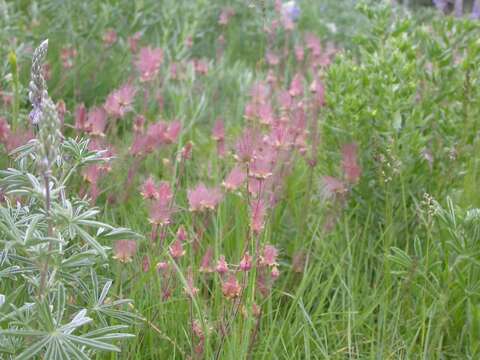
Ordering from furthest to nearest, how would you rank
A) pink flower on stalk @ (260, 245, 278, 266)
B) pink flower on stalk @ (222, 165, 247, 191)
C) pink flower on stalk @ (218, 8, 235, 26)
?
1. pink flower on stalk @ (218, 8, 235, 26)
2. pink flower on stalk @ (222, 165, 247, 191)
3. pink flower on stalk @ (260, 245, 278, 266)

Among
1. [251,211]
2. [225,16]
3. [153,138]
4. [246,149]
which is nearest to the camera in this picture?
[251,211]

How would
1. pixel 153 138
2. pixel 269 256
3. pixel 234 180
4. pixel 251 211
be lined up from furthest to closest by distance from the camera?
pixel 153 138, pixel 234 180, pixel 251 211, pixel 269 256

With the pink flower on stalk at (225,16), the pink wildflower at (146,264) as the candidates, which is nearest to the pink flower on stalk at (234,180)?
the pink wildflower at (146,264)

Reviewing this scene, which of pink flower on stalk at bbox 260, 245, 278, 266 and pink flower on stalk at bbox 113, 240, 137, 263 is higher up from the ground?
pink flower on stalk at bbox 260, 245, 278, 266

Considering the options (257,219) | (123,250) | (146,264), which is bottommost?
(146,264)

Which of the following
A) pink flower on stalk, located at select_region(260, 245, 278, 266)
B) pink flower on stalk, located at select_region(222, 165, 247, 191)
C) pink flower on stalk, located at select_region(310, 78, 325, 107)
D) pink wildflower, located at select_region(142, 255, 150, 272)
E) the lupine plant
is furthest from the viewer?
pink flower on stalk, located at select_region(310, 78, 325, 107)

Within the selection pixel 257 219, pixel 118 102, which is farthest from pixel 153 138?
pixel 257 219

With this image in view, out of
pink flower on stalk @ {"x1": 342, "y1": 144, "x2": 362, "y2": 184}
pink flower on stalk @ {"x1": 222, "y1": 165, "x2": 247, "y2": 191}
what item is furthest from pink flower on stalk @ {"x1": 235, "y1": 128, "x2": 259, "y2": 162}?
pink flower on stalk @ {"x1": 342, "y1": 144, "x2": 362, "y2": 184}

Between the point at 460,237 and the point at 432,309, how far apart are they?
0.25m

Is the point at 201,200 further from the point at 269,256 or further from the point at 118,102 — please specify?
the point at 118,102

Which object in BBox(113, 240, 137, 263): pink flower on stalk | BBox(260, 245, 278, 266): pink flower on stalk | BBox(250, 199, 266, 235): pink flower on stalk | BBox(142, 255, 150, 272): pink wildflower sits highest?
BBox(250, 199, 266, 235): pink flower on stalk

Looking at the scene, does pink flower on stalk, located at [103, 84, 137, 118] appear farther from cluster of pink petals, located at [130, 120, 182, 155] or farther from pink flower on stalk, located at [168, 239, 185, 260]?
pink flower on stalk, located at [168, 239, 185, 260]

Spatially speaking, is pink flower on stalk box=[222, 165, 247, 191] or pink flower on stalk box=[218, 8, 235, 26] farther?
pink flower on stalk box=[218, 8, 235, 26]

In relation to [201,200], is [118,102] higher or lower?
higher
